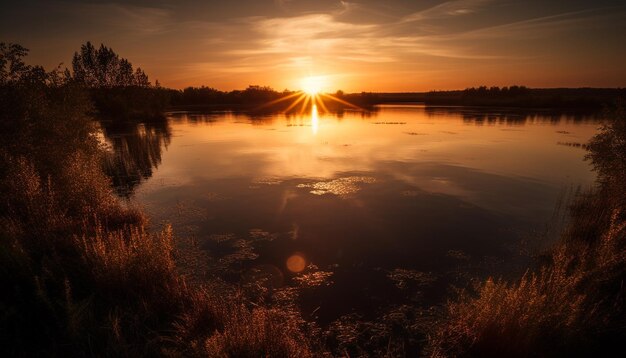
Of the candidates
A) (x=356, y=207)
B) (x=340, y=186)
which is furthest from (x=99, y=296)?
(x=340, y=186)

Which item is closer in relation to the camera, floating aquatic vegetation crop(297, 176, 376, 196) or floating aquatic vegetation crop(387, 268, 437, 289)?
floating aquatic vegetation crop(387, 268, 437, 289)

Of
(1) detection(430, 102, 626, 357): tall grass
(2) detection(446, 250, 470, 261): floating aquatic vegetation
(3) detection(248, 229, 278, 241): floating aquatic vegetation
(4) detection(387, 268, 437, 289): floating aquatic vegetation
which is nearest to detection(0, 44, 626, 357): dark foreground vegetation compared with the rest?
(1) detection(430, 102, 626, 357): tall grass

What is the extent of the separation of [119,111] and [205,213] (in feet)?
202

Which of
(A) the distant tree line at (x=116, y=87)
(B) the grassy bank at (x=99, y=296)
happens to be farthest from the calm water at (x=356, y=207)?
(A) the distant tree line at (x=116, y=87)

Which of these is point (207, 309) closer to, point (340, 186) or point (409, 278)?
point (409, 278)

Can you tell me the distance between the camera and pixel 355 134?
131 ft

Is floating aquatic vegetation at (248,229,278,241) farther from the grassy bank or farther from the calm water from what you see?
the grassy bank

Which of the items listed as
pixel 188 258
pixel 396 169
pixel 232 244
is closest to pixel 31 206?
pixel 188 258

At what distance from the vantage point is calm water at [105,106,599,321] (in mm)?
9008

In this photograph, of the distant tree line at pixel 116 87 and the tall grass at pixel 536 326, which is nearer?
the tall grass at pixel 536 326

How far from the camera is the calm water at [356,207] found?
9.01 metres

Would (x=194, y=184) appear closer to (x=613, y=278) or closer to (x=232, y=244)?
(x=232, y=244)

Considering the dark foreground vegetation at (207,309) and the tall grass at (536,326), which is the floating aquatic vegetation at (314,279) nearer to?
the dark foreground vegetation at (207,309)

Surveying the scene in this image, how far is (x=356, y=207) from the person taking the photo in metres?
14.4
